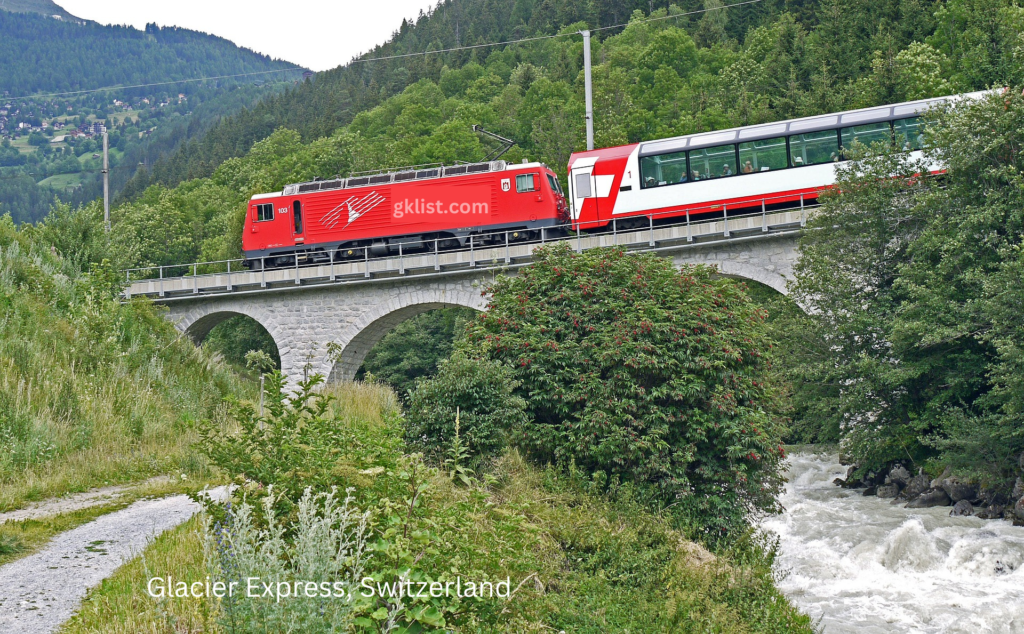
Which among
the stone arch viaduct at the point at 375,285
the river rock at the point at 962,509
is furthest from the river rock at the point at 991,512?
the stone arch viaduct at the point at 375,285

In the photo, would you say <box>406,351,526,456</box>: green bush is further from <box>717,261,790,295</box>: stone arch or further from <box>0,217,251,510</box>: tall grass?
<box>717,261,790,295</box>: stone arch

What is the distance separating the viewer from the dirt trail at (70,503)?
7754mm

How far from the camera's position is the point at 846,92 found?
51875mm

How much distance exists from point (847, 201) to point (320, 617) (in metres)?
20.5

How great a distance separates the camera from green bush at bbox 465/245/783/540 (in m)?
12.1

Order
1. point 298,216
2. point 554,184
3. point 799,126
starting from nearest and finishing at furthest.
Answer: point 799,126 → point 554,184 → point 298,216

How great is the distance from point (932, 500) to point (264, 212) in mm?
23446

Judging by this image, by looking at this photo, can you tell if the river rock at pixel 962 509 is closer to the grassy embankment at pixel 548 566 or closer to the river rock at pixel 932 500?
the river rock at pixel 932 500

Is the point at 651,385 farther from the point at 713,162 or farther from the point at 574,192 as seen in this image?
the point at 574,192

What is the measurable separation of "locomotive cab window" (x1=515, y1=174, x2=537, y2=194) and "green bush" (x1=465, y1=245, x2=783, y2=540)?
1512cm

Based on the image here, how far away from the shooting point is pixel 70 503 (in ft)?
27.2

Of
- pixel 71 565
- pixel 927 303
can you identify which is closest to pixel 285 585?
pixel 71 565

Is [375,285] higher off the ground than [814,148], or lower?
lower

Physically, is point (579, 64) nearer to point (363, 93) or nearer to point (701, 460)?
point (363, 93)
